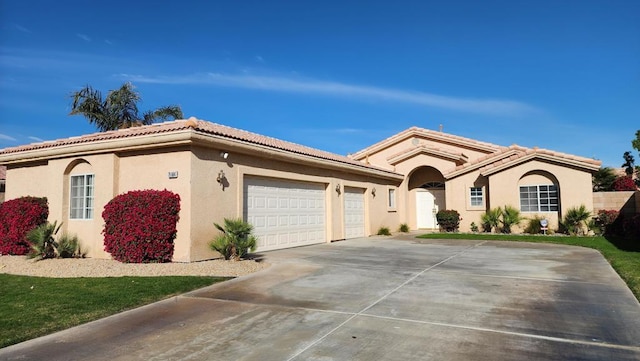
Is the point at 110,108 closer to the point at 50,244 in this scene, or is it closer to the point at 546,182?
the point at 50,244

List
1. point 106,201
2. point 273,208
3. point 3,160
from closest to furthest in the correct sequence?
point 106,201
point 273,208
point 3,160

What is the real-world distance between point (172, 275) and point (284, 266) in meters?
2.58

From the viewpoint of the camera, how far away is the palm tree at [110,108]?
2491 cm

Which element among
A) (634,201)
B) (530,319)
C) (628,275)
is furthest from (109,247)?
(634,201)

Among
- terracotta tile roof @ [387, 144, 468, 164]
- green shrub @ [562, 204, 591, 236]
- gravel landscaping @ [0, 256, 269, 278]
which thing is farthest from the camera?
terracotta tile roof @ [387, 144, 468, 164]

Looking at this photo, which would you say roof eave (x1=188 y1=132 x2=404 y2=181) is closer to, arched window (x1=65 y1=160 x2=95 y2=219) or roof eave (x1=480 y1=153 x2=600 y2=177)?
arched window (x1=65 y1=160 x2=95 y2=219)

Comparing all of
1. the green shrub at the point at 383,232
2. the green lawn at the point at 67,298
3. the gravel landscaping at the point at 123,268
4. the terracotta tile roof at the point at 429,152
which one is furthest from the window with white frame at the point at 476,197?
the green lawn at the point at 67,298

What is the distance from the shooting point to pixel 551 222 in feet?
67.8

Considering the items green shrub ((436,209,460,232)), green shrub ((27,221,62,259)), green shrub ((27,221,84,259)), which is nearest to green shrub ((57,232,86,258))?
green shrub ((27,221,84,259))

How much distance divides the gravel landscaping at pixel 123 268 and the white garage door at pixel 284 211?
2.64 metres

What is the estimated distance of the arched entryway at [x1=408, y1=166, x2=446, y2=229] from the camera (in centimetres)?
2528

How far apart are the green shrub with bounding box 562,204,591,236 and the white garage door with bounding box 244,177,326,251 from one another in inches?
454

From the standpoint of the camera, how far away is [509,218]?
20.8 metres

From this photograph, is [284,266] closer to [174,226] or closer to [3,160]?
[174,226]
